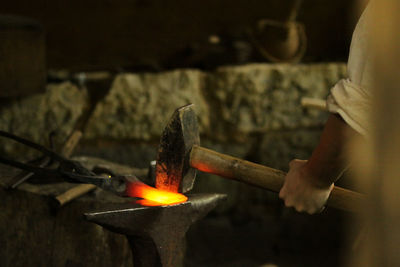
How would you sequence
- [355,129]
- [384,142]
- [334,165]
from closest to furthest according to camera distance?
[384,142], [355,129], [334,165]

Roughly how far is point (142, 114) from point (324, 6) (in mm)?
1761

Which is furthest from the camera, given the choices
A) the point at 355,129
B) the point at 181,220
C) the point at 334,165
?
the point at 181,220

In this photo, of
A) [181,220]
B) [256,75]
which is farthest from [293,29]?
[181,220]

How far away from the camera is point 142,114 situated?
321cm

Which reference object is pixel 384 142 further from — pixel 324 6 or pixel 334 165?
pixel 324 6

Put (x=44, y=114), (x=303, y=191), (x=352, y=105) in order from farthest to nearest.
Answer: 1. (x=44, y=114)
2. (x=303, y=191)
3. (x=352, y=105)

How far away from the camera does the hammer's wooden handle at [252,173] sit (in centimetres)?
164

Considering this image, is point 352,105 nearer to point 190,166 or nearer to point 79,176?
point 190,166

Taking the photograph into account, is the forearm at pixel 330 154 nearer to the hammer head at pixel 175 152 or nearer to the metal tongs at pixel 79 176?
the hammer head at pixel 175 152

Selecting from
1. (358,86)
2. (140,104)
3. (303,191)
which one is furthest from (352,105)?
(140,104)

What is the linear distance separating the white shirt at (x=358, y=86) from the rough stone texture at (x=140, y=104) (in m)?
2.04

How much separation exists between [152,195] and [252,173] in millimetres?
327

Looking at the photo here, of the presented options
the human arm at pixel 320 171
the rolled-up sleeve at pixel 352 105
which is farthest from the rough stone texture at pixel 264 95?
the rolled-up sleeve at pixel 352 105

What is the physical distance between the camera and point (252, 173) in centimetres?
169
